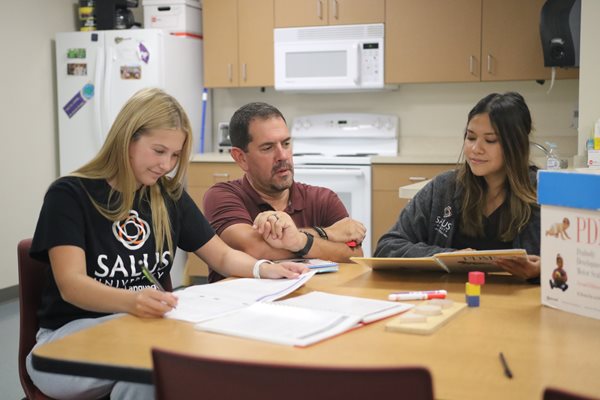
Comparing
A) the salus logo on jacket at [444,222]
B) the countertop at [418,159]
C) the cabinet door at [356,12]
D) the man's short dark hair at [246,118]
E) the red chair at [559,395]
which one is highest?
the cabinet door at [356,12]

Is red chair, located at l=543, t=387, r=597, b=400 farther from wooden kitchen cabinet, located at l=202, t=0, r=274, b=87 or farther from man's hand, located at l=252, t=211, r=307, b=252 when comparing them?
wooden kitchen cabinet, located at l=202, t=0, r=274, b=87

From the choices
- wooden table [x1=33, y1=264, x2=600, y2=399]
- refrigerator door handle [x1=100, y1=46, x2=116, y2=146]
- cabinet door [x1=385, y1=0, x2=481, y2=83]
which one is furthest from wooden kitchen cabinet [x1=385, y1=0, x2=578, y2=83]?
wooden table [x1=33, y1=264, x2=600, y2=399]

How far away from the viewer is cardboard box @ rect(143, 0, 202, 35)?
16.9 feet

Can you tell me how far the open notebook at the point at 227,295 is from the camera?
153 centimetres

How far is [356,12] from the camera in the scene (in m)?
4.90

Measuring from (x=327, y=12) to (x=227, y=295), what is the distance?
11.7 feet

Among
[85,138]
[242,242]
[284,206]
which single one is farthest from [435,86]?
[242,242]

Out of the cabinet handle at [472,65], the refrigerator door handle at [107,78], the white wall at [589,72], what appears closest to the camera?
the white wall at [589,72]

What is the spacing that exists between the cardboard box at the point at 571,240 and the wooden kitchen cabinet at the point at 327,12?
11.3 ft

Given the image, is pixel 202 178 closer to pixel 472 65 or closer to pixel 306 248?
pixel 472 65

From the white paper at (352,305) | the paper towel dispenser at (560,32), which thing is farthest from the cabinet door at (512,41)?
the white paper at (352,305)

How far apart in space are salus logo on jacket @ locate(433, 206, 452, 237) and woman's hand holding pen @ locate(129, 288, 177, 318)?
1.01 metres

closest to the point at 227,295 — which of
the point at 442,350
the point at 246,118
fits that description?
the point at 442,350

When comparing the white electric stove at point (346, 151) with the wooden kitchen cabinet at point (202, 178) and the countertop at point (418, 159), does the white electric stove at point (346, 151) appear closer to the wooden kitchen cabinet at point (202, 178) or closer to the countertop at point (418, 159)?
the countertop at point (418, 159)
